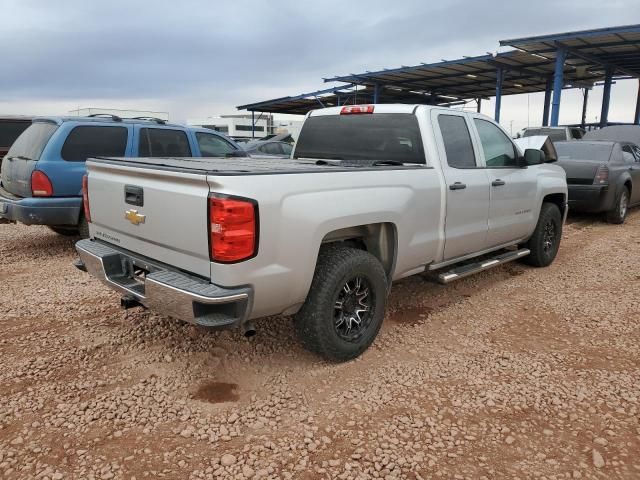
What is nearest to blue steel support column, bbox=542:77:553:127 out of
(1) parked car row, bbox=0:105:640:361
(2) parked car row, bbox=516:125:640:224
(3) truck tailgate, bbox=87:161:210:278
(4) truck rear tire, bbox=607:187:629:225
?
(2) parked car row, bbox=516:125:640:224

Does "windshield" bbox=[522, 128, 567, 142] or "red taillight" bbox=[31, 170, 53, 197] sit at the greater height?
"windshield" bbox=[522, 128, 567, 142]

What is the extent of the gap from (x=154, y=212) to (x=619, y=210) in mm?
9218

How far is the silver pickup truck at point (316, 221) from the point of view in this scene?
9.07 feet

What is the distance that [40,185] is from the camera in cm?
592

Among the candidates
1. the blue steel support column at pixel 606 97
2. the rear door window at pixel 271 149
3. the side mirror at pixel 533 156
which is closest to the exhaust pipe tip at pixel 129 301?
the side mirror at pixel 533 156

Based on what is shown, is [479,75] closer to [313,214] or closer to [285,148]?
[285,148]

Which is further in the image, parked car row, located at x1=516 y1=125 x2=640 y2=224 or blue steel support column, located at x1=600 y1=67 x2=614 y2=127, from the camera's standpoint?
blue steel support column, located at x1=600 y1=67 x2=614 y2=127

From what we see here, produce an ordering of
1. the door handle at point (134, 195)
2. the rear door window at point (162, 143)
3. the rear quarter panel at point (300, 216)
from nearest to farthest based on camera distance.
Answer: the rear quarter panel at point (300, 216) < the door handle at point (134, 195) < the rear door window at point (162, 143)

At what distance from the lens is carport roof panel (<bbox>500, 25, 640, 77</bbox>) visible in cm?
1858

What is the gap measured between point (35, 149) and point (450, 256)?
519 centimetres

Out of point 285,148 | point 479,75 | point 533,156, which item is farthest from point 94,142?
point 479,75

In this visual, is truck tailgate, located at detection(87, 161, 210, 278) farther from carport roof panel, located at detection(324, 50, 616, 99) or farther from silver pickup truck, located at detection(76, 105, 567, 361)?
carport roof panel, located at detection(324, 50, 616, 99)

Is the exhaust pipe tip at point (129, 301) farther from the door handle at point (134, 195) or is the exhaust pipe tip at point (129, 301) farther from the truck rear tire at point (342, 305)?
the truck rear tire at point (342, 305)

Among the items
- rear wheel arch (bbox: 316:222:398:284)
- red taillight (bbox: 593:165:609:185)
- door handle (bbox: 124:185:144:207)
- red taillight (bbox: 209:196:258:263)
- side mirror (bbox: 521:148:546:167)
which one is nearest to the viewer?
red taillight (bbox: 209:196:258:263)
